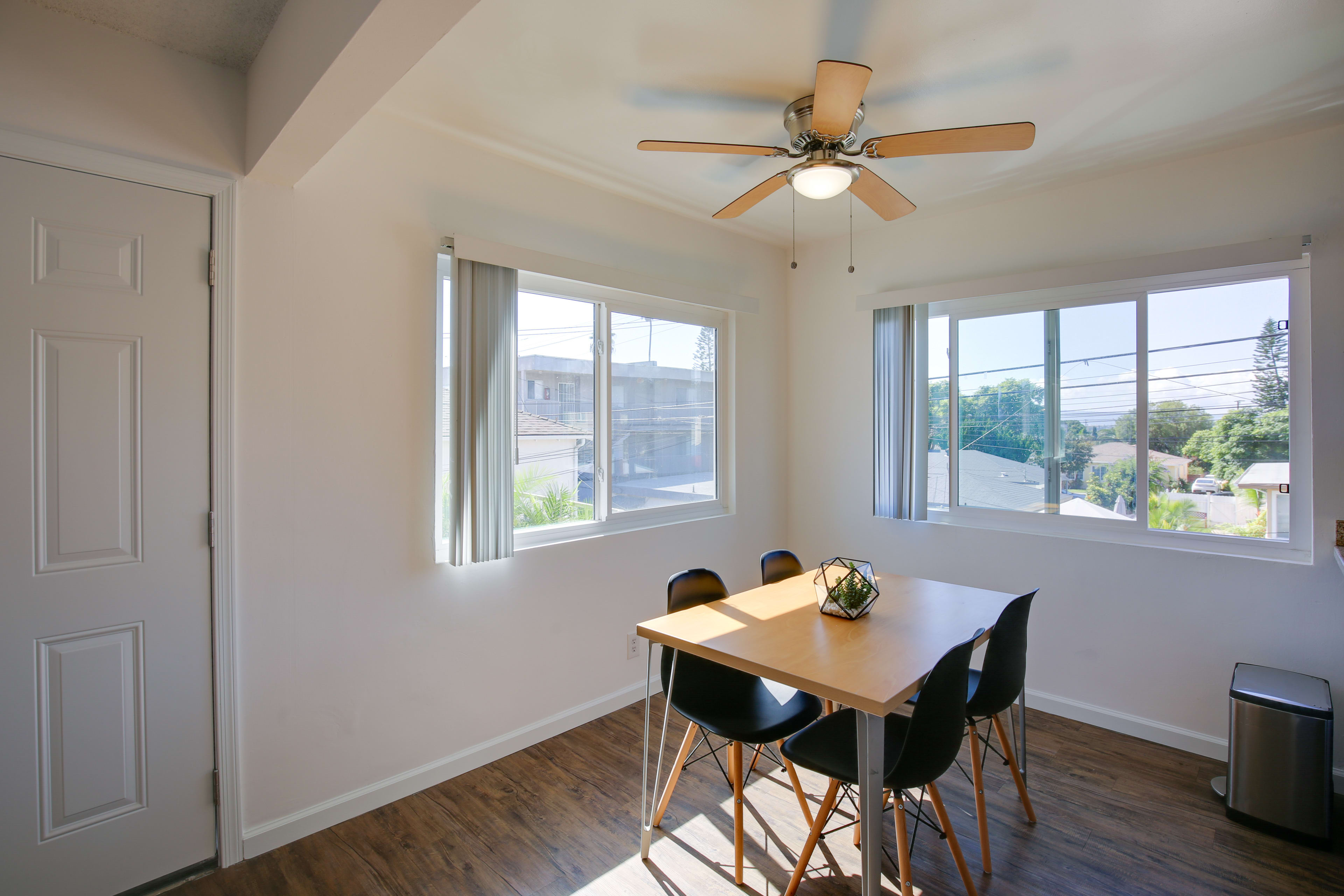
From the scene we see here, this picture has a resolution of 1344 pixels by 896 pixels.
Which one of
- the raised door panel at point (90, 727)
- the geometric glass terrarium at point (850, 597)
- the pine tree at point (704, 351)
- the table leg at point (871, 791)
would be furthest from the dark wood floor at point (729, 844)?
the pine tree at point (704, 351)

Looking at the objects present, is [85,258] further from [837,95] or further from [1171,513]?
[1171,513]

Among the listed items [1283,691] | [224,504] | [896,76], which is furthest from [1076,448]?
[224,504]

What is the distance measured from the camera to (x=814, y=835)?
6.00 feet

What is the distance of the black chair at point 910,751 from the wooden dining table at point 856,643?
2.6 inches

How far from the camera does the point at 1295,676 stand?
2.46 metres

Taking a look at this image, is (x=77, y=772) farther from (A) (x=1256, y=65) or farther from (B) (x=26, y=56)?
(A) (x=1256, y=65)

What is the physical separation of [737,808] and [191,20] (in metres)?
2.96

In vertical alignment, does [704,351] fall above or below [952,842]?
above

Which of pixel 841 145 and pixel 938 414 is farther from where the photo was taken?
pixel 938 414

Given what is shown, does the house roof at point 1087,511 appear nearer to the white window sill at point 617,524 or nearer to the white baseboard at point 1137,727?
the white baseboard at point 1137,727

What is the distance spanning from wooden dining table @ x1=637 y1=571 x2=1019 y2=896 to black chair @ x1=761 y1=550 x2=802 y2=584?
0.73ft

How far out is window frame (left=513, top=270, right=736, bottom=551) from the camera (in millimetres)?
3004

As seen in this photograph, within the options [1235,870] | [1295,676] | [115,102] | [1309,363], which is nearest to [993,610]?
[1235,870]

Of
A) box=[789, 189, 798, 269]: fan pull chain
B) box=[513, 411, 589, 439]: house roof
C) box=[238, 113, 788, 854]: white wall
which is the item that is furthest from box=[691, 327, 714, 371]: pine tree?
box=[513, 411, 589, 439]: house roof
